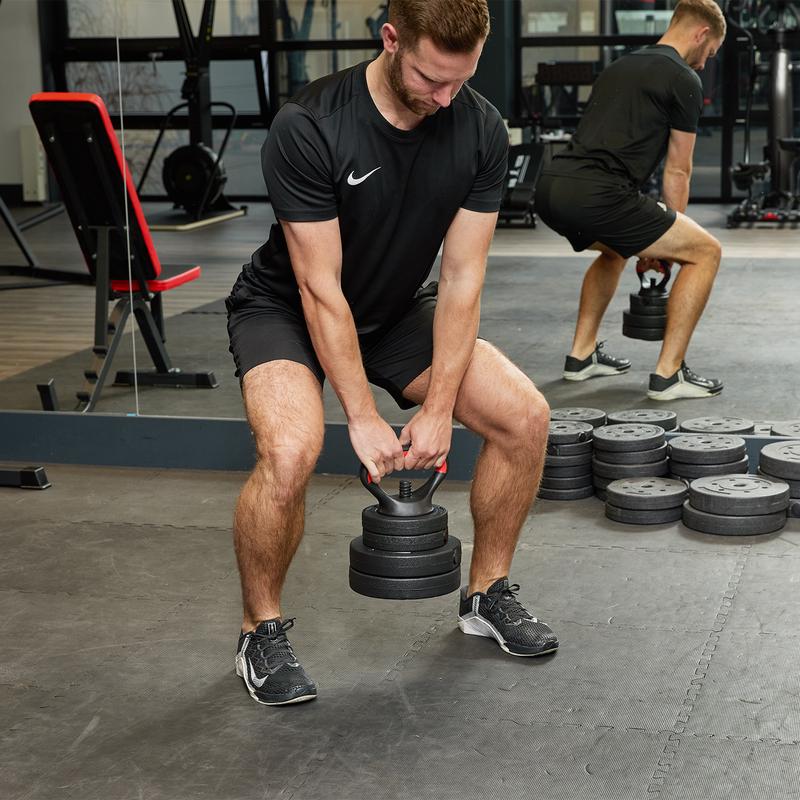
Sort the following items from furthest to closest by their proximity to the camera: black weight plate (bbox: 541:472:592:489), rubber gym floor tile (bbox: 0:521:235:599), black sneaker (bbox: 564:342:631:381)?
black sneaker (bbox: 564:342:631:381) → black weight plate (bbox: 541:472:592:489) → rubber gym floor tile (bbox: 0:521:235:599)

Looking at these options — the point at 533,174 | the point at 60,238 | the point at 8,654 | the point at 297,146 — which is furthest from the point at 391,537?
the point at 60,238

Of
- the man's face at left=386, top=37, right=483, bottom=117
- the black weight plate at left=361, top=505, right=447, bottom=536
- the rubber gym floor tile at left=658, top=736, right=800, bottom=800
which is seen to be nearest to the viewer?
the rubber gym floor tile at left=658, top=736, right=800, bottom=800

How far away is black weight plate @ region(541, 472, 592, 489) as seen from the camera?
3234 millimetres

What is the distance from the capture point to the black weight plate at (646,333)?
3377 millimetres

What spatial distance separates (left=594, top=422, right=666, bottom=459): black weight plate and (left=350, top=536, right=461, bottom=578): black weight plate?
1.20 metres

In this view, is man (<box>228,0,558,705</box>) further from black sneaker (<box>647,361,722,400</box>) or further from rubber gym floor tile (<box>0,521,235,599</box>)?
black sneaker (<box>647,361,722,400</box>)

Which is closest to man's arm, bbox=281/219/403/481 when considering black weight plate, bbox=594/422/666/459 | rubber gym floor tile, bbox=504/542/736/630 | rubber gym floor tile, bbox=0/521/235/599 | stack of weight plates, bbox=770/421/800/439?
rubber gym floor tile, bbox=504/542/736/630

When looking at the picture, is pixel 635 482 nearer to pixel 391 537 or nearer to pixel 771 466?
pixel 771 466

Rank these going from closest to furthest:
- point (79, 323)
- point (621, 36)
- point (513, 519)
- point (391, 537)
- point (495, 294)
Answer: point (391, 537) < point (513, 519) < point (621, 36) < point (495, 294) < point (79, 323)

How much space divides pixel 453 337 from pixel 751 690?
81 cm

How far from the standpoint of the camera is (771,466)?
3092 mm

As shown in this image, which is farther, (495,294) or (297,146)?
(495,294)

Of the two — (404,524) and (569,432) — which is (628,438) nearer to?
(569,432)

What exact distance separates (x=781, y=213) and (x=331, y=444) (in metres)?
1.40
